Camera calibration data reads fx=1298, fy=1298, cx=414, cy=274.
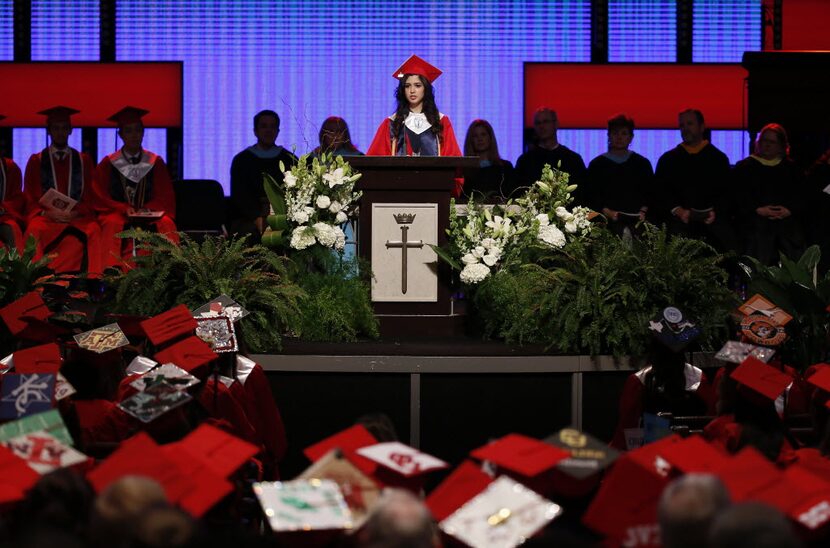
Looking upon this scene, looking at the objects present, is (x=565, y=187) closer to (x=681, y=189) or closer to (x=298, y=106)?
(x=681, y=189)

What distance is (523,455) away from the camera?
11.2 ft

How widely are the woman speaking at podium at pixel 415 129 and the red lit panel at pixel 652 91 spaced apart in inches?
140

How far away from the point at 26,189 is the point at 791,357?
234 inches

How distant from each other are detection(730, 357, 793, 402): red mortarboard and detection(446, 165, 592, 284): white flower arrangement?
254 cm

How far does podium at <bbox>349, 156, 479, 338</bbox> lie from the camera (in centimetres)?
727

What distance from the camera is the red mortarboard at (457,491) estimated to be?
129 inches

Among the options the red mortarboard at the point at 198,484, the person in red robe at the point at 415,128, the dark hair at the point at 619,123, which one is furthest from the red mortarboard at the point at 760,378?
the dark hair at the point at 619,123

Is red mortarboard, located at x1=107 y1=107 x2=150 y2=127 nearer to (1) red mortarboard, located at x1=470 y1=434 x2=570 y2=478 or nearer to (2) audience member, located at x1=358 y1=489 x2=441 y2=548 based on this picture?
(1) red mortarboard, located at x1=470 y1=434 x2=570 y2=478

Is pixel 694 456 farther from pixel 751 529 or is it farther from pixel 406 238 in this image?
pixel 406 238

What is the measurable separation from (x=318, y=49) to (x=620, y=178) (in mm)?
3145

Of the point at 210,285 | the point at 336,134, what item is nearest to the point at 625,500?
the point at 210,285

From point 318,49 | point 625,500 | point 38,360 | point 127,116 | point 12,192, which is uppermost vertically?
point 318,49

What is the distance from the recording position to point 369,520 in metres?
2.75

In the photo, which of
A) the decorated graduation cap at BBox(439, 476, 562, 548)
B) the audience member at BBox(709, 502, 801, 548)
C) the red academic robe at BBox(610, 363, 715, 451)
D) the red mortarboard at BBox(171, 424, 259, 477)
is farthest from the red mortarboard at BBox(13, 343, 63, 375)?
the audience member at BBox(709, 502, 801, 548)
